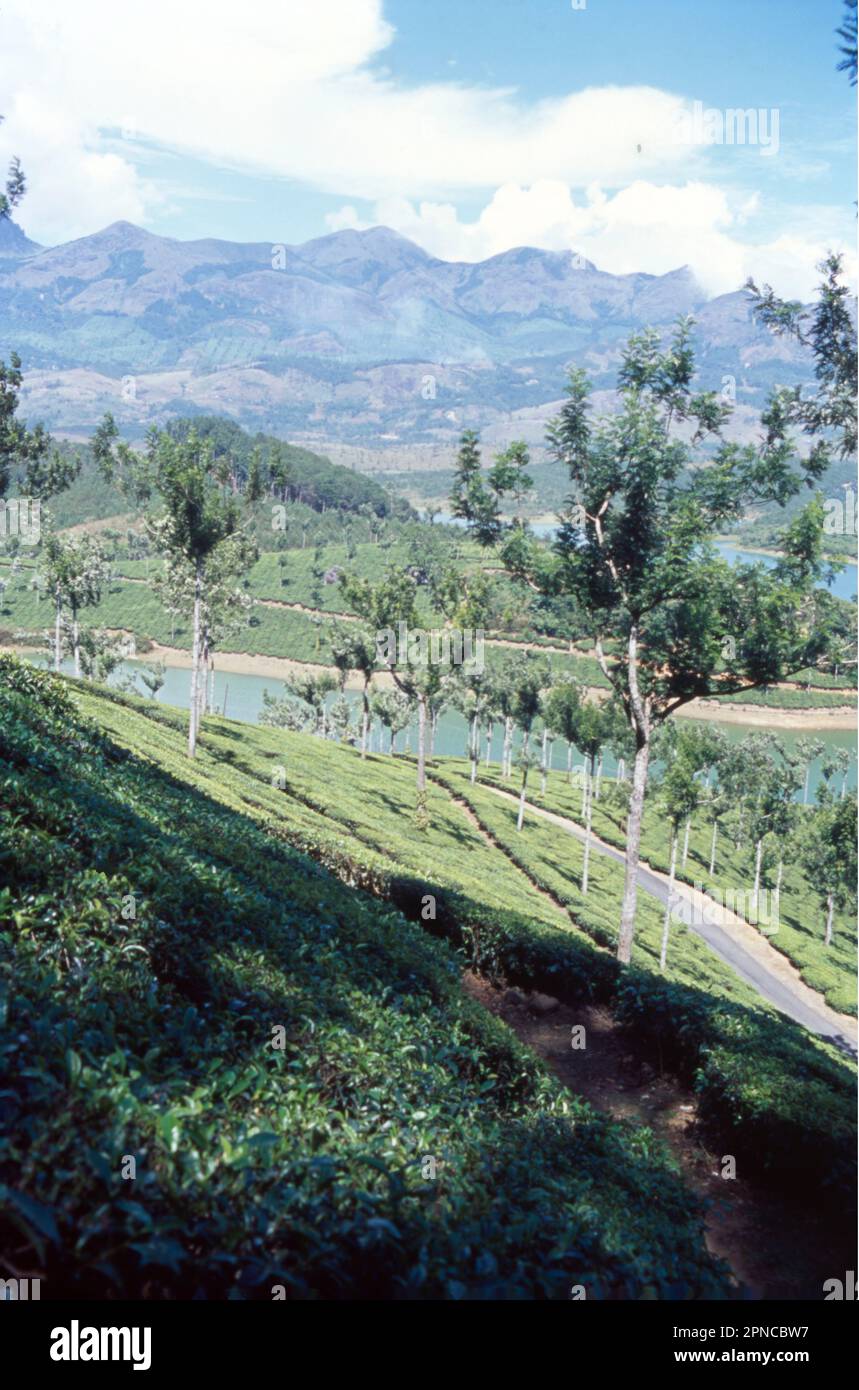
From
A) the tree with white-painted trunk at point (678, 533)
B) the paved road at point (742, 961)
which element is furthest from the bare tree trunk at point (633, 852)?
the paved road at point (742, 961)

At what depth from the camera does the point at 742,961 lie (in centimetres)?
4444

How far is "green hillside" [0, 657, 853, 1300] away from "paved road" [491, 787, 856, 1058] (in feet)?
75.1

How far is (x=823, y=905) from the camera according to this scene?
62469 mm

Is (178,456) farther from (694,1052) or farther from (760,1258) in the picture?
(760,1258)

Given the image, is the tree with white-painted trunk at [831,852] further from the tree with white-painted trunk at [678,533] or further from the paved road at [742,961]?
the tree with white-painted trunk at [678,533]

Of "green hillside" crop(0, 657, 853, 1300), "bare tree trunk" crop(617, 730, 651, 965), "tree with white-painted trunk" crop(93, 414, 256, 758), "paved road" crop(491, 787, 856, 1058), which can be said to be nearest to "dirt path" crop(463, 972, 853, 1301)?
"green hillside" crop(0, 657, 853, 1300)

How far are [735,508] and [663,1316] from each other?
15.6 meters

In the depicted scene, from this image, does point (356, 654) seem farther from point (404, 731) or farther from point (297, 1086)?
point (297, 1086)

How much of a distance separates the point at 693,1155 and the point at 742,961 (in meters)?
39.1

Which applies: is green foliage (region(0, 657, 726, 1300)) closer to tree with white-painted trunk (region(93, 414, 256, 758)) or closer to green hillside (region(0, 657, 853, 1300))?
green hillside (region(0, 657, 853, 1300))

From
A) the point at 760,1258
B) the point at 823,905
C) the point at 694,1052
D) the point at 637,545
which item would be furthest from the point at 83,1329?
the point at 823,905

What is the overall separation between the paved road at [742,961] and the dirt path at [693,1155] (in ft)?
70.0

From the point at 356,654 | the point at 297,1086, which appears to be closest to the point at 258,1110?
the point at 297,1086

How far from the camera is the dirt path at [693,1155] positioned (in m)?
7.12
